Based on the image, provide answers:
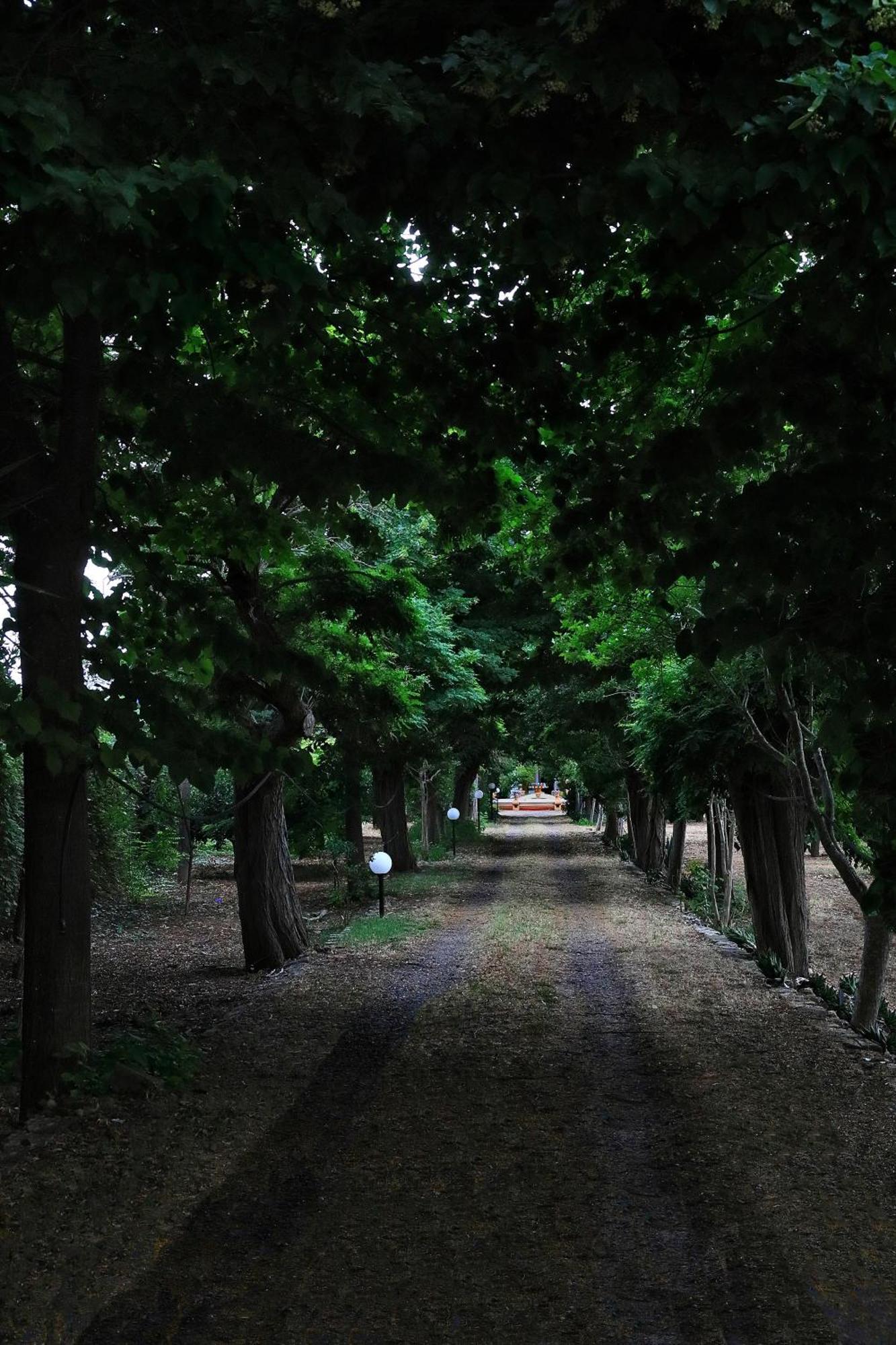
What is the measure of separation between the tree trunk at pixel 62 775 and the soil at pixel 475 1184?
0.65 m

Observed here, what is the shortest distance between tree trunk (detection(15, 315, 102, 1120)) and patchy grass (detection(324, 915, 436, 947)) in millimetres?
8738

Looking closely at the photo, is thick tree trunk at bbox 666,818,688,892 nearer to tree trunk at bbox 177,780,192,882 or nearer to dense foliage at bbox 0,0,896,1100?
tree trunk at bbox 177,780,192,882

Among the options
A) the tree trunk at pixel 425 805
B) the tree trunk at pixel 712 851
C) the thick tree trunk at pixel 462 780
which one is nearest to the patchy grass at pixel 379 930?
the tree trunk at pixel 712 851

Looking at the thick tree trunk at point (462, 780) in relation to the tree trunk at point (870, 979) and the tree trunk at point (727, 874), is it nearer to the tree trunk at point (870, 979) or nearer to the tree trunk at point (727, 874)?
the tree trunk at point (727, 874)

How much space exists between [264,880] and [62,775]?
731cm

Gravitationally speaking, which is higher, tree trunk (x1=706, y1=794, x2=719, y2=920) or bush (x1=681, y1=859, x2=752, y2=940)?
tree trunk (x1=706, y1=794, x2=719, y2=920)

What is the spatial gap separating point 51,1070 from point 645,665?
29.5 ft

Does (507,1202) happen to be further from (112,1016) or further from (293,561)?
(112,1016)

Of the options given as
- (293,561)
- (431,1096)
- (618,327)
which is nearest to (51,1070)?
(431,1096)

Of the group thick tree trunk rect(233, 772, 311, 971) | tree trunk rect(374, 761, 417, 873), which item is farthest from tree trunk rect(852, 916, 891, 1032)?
tree trunk rect(374, 761, 417, 873)

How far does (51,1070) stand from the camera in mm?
6898

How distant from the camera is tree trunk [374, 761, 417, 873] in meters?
27.4

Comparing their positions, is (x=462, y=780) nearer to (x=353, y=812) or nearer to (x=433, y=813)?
(x=433, y=813)

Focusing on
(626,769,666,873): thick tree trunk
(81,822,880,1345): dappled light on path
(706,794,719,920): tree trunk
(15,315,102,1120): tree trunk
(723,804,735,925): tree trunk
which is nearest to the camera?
(81,822,880,1345): dappled light on path
